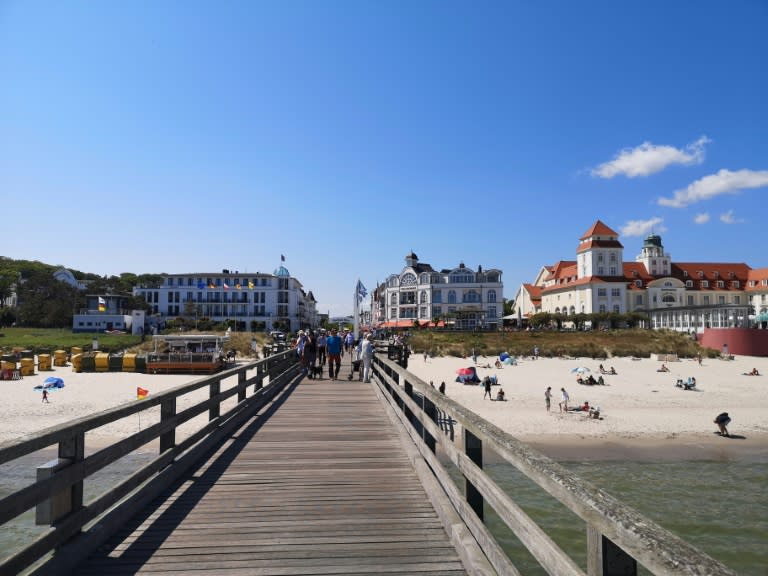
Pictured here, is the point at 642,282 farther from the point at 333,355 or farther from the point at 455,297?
the point at 333,355

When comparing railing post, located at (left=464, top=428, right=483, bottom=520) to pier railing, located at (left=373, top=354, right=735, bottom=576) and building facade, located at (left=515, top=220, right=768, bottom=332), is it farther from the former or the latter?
building facade, located at (left=515, top=220, right=768, bottom=332)

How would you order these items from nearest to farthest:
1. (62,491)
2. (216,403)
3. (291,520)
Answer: (62,491), (291,520), (216,403)

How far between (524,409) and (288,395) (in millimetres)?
16657

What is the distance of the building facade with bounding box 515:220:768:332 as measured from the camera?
80.8 metres

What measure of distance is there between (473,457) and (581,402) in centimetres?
2733

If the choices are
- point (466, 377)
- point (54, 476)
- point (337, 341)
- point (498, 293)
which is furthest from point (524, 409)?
point (498, 293)

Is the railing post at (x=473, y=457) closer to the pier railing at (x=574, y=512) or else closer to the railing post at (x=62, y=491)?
the pier railing at (x=574, y=512)

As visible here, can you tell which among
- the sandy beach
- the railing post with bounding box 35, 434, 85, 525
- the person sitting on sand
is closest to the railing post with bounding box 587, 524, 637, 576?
the railing post with bounding box 35, 434, 85, 525

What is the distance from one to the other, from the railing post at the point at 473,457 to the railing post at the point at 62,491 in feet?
9.08

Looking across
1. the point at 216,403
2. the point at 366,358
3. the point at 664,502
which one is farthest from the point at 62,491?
the point at 664,502

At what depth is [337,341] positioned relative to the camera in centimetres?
1717

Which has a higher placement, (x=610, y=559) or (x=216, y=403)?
(x=610, y=559)

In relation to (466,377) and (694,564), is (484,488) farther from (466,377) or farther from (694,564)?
(466,377)

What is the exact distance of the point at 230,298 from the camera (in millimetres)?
88375
